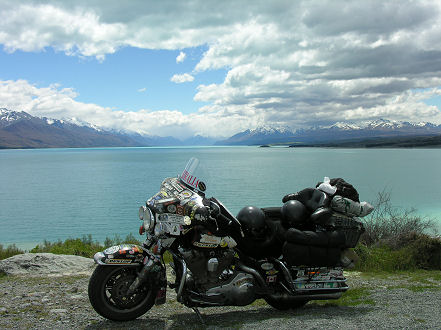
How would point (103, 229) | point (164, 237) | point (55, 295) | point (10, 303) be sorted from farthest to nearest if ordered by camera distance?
1. point (103, 229)
2. point (55, 295)
3. point (10, 303)
4. point (164, 237)

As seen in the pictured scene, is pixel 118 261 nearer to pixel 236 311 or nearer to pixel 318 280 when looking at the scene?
pixel 236 311

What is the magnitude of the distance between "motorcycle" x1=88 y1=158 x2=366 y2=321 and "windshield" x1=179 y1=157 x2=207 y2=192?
0.01m

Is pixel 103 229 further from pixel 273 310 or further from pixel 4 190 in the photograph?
pixel 4 190

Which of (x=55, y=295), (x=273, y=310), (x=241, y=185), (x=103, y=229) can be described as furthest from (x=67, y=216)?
(x=273, y=310)

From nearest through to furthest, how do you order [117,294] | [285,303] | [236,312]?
[117,294] < [236,312] < [285,303]

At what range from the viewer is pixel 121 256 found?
204 inches

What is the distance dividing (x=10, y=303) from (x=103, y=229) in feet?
56.9

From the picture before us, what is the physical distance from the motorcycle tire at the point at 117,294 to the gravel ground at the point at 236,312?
14cm

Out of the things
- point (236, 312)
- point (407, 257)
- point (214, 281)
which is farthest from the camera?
point (407, 257)

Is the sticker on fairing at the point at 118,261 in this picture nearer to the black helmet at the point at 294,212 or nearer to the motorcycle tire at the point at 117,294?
the motorcycle tire at the point at 117,294

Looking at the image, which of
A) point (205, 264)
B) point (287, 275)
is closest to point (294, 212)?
point (287, 275)

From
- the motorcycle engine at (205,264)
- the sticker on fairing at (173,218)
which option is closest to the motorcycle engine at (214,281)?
the motorcycle engine at (205,264)

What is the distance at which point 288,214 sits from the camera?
19.0 ft

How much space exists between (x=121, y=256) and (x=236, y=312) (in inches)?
74.6
